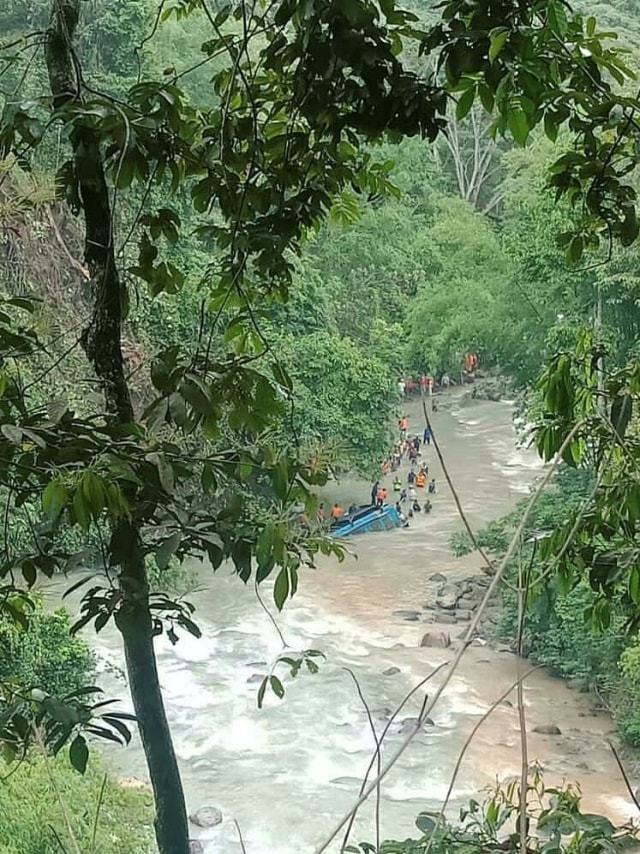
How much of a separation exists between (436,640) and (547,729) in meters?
0.63

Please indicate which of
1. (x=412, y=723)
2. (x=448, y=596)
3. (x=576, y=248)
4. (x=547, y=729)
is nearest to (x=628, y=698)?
(x=547, y=729)

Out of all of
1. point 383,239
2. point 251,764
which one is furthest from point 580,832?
point 383,239

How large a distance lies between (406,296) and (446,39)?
4108mm

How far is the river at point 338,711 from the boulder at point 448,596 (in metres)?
0.09

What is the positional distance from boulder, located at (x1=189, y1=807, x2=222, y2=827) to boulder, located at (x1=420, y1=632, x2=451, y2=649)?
1.28m

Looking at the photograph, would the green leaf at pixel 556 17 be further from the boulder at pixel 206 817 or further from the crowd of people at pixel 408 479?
the crowd of people at pixel 408 479

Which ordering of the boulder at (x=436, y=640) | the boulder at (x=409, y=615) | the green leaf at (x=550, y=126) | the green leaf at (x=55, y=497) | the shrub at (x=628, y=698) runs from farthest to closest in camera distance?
the boulder at (x=409, y=615)
the boulder at (x=436, y=640)
the shrub at (x=628, y=698)
the green leaf at (x=550, y=126)
the green leaf at (x=55, y=497)

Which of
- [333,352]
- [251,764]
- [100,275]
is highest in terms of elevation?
[100,275]

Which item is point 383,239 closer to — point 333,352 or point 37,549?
point 333,352

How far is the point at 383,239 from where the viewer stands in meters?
4.44

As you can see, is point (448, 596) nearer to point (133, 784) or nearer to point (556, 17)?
point (133, 784)

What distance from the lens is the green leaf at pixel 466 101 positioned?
19.1 inches

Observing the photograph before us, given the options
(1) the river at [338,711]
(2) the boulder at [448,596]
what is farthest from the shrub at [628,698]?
(2) the boulder at [448,596]

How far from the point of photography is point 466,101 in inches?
19.2
